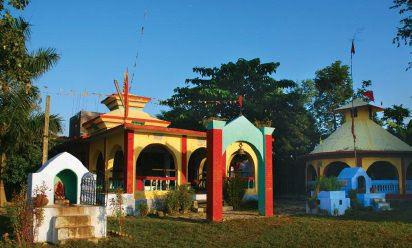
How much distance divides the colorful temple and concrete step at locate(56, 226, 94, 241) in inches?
134

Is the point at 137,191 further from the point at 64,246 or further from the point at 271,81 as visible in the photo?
the point at 271,81

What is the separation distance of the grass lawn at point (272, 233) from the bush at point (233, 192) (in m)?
3.95

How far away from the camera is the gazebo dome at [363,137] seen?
25.7m

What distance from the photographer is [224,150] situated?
1612cm

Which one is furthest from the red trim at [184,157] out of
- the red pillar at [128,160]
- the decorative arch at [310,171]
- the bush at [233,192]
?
the decorative arch at [310,171]

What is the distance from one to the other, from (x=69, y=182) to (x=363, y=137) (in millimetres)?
18826

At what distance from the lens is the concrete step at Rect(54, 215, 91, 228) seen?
11.4m

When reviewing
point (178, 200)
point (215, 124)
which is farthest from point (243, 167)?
point (215, 124)

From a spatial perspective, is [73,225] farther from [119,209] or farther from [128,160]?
[128,160]

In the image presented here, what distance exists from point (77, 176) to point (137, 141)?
5779mm

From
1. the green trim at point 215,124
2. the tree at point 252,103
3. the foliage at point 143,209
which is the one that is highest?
the tree at point 252,103

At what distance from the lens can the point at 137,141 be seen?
61.2 ft

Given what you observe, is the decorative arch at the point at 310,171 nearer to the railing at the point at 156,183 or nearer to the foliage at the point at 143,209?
the railing at the point at 156,183

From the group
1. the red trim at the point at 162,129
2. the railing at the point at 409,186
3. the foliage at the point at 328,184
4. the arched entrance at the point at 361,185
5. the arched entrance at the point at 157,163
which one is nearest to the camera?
the red trim at the point at 162,129
